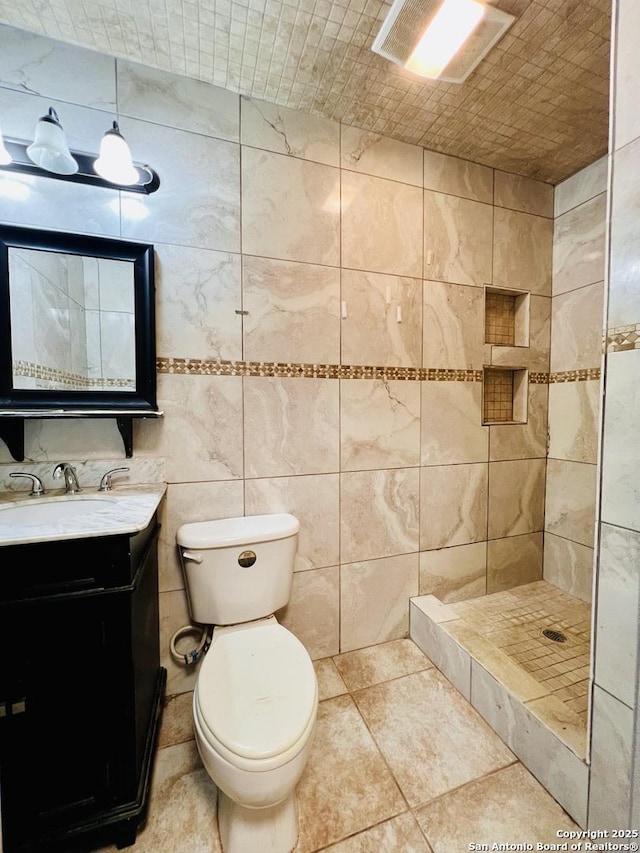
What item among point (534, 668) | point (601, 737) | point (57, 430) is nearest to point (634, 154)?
point (601, 737)

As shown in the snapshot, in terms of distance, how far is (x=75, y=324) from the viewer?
124cm

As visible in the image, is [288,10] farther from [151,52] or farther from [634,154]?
[634,154]

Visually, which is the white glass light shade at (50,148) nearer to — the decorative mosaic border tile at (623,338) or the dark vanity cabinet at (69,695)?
the dark vanity cabinet at (69,695)

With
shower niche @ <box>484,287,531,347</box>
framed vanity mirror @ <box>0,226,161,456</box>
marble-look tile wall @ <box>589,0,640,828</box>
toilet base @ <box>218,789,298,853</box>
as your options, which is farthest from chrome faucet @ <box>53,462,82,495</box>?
shower niche @ <box>484,287,531,347</box>

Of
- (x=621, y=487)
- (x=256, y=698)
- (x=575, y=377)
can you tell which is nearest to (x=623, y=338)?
(x=621, y=487)

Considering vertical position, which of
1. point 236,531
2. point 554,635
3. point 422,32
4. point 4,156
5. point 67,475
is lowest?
point 554,635

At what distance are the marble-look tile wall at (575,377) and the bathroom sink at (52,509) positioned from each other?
88.4 inches

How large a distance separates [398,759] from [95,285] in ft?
6.44

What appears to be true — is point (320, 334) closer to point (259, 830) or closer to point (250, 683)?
point (250, 683)

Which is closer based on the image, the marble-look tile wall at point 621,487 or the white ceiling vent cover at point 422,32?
the marble-look tile wall at point 621,487

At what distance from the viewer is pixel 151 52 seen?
1.23 m

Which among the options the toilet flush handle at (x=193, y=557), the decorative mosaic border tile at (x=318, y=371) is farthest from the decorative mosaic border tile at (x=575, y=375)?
the toilet flush handle at (x=193, y=557)

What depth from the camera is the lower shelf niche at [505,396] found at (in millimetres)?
2006

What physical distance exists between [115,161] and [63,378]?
2.44 feet
